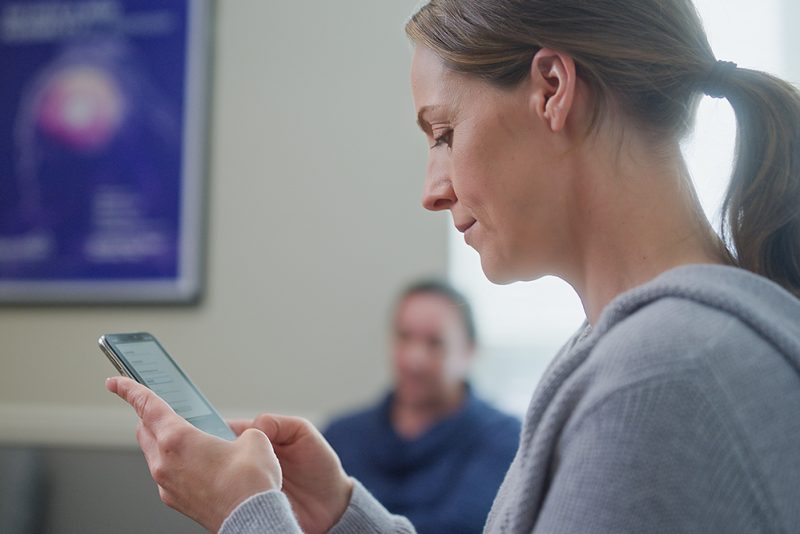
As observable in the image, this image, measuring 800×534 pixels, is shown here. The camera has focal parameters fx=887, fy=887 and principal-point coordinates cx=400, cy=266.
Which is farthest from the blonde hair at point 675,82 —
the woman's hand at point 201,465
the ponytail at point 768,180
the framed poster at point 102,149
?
the framed poster at point 102,149

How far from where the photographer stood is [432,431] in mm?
1938

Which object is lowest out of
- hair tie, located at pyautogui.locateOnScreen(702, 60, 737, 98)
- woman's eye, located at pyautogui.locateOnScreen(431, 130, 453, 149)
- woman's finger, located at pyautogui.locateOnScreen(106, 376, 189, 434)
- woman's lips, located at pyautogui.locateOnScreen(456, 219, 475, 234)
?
woman's finger, located at pyautogui.locateOnScreen(106, 376, 189, 434)

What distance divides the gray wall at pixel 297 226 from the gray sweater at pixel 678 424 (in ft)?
4.78

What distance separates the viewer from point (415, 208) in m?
2.08

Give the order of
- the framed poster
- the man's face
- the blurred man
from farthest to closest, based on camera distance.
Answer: the framed poster < the man's face < the blurred man

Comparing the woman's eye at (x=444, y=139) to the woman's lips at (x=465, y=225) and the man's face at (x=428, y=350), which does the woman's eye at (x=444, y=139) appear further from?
the man's face at (x=428, y=350)

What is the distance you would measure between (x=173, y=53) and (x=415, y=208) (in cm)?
76

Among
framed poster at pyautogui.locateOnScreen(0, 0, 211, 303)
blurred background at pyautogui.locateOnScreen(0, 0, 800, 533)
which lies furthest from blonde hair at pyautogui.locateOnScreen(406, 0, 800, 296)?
framed poster at pyautogui.locateOnScreen(0, 0, 211, 303)

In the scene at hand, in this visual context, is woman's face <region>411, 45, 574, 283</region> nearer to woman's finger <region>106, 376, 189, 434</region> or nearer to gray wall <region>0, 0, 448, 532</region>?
woman's finger <region>106, 376, 189, 434</region>

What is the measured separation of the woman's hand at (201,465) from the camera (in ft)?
2.22

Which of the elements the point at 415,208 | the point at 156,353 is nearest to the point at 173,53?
the point at 415,208

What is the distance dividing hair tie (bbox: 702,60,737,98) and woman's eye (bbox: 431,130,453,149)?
0.70ft

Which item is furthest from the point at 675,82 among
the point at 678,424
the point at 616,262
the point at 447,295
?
the point at 447,295

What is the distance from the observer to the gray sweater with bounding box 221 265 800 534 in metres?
0.53
